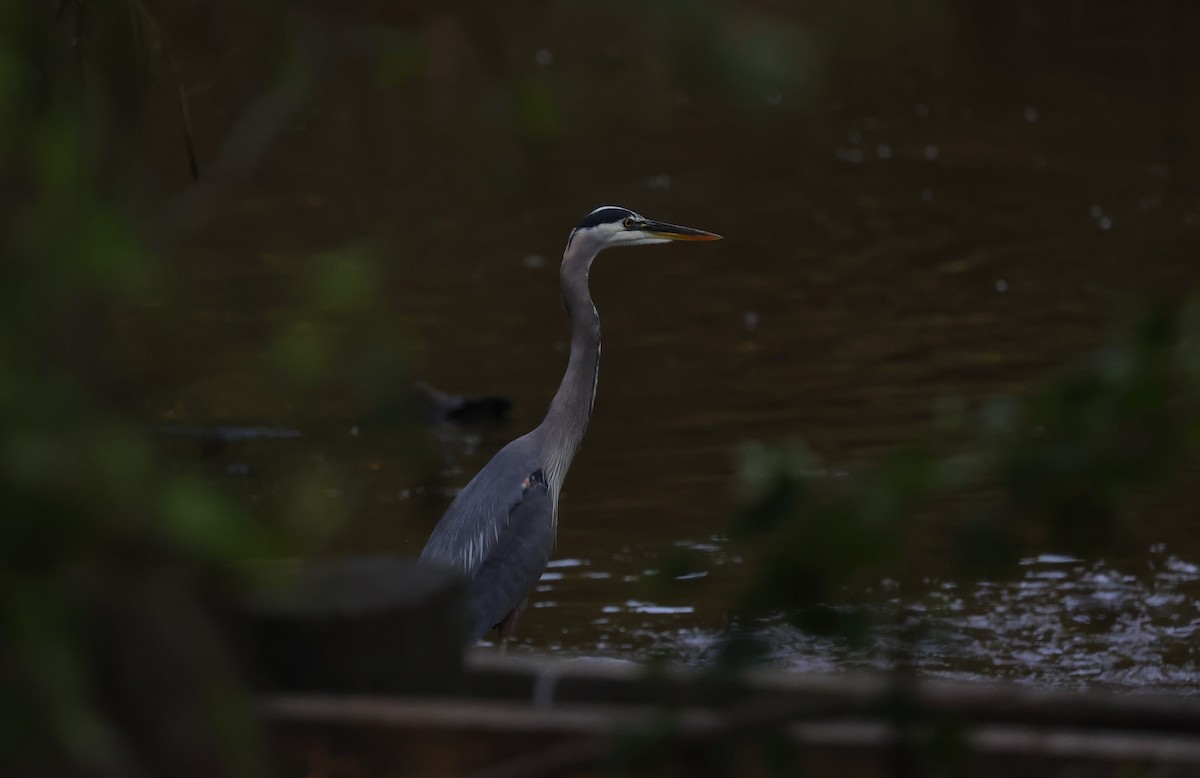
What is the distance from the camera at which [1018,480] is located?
1.04m

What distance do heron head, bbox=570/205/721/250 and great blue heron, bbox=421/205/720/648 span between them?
3 cm

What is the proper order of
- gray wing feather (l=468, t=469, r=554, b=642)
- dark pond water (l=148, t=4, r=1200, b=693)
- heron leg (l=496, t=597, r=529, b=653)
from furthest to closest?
heron leg (l=496, t=597, r=529, b=653)
gray wing feather (l=468, t=469, r=554, b=642)
dark pond water (l=148, t=4, r=1200, b=693)

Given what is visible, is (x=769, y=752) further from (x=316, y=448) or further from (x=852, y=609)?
(x=316, y=448)

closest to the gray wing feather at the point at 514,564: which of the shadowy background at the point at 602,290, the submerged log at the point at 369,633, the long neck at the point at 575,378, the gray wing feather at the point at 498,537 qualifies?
the gray wing feather at the point at 498,537

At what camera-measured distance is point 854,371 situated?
27.2 feet

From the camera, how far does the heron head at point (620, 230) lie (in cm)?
567

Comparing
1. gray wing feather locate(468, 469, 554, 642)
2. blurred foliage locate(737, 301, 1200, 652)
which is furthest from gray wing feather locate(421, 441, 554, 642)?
blurred foliage locate(737, 301, 1200, 652)

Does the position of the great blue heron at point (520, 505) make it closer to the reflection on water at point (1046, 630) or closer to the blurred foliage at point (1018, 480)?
the reflection on water at point (1046, 630)

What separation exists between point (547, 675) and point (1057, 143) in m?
11.4

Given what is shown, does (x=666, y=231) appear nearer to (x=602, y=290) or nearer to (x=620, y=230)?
(x=620, y=230)

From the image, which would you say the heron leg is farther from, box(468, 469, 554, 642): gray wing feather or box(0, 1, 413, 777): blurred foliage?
box(0, 1, 413, 777): blurred foliage

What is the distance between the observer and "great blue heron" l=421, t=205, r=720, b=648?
4816 millimetres

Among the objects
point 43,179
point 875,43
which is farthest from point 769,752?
point 875,43

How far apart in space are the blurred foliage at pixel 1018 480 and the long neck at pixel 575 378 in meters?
4.18
